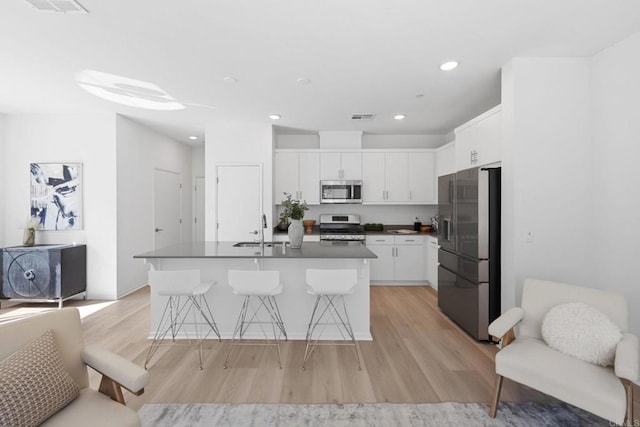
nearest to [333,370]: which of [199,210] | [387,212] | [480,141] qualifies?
[480,141]

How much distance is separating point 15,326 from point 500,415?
2799 millimetres

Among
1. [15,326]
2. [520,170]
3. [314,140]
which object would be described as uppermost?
[314,140]

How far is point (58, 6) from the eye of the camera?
1958 mm

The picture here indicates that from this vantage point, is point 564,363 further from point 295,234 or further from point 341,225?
point 341,225

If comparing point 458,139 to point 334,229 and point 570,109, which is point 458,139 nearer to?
point 570,109

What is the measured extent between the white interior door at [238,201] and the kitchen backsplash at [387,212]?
1.12m

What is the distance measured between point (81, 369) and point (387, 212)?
4944 mm

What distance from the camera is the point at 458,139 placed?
3791 millimetres

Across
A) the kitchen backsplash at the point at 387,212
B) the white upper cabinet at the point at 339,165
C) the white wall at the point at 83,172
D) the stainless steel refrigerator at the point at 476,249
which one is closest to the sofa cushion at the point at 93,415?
the stainless steel refrigerator at the point at 476,249

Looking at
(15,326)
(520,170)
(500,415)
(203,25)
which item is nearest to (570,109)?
(520,170)

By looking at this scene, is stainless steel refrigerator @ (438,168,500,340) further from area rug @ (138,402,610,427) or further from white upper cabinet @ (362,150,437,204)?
white upper cabinet @ (362,150,437,204)

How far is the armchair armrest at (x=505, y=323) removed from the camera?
1942mm

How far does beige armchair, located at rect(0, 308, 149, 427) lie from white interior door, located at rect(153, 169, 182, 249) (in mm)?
4027

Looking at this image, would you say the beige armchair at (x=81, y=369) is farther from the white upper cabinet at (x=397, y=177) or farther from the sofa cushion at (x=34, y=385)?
the white upper cabinet at (x=397, y=177)
